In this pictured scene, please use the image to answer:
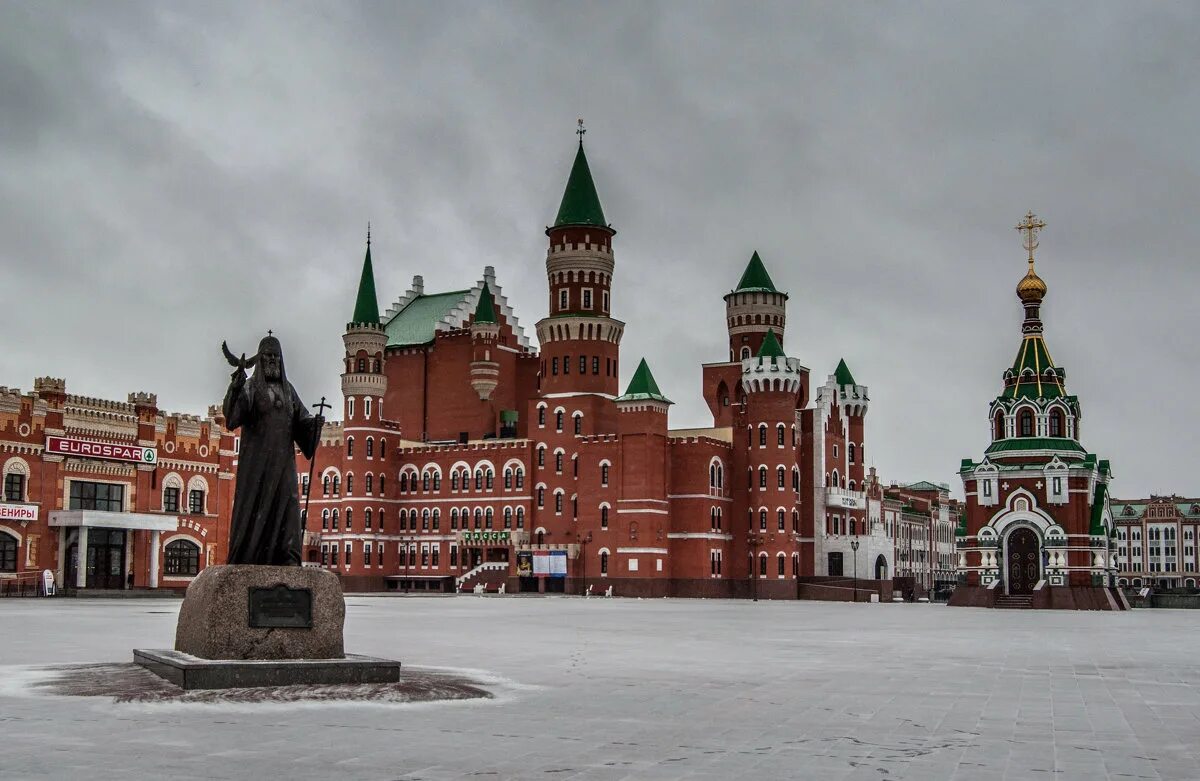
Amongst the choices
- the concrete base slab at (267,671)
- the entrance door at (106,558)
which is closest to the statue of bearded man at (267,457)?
the concrete base slab at (267,671)

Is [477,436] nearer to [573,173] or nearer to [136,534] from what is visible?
[573,173]

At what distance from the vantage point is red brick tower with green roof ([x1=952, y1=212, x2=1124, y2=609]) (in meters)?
70.0

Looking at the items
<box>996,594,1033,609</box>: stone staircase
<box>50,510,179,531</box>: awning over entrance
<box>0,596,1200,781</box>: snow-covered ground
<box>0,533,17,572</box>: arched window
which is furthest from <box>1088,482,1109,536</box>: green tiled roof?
<box>0,533,17,572</box>: arched window

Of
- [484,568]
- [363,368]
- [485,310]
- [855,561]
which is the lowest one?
[484,568]

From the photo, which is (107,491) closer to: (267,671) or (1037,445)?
(1037,445)

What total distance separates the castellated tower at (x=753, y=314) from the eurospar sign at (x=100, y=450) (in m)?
45.4

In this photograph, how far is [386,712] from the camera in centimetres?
1374

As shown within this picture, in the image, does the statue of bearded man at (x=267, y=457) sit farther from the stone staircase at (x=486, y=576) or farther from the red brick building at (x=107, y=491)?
the stone staircase at (x=486, y=576)

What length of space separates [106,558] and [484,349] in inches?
1585

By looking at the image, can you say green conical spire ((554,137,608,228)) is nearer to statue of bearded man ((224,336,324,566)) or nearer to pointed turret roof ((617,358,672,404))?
pointed turret roof ((617,358,672,404))

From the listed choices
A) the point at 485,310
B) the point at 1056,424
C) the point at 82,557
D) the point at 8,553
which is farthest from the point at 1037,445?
the point at 8,553

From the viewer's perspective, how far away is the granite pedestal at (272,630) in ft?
51.8

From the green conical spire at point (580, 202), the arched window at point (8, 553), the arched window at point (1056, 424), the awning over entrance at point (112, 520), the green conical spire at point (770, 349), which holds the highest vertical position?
the green conical spire at point (580, 202)

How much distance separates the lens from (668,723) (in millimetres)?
13516
